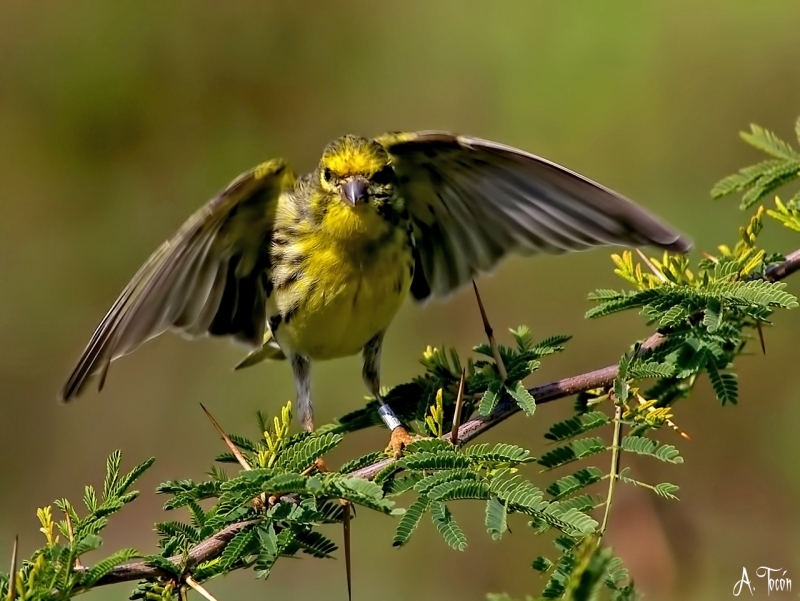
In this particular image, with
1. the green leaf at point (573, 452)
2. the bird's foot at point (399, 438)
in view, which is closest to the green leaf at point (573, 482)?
the green leaf at point (573, 452)

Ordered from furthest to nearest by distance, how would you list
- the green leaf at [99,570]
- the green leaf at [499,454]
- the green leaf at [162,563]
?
the green leaf at [499,454] → the green leaf at [162,563] → the green leaf at [99,570]

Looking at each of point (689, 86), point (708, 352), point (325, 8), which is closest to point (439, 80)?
point (325, 8)

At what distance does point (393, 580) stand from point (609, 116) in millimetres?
3100

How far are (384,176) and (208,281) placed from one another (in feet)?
2.41

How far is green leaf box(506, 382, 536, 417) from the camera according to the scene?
2.50 meters

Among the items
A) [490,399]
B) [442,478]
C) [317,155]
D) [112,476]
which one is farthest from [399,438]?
[317,155]

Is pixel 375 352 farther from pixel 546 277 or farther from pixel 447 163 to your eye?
pixel 546 277

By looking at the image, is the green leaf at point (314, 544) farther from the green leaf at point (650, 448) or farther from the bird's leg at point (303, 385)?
the bird's leg at point (303, 385)

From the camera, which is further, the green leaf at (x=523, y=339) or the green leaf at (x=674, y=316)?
the green leaf at (x=523, y=339)

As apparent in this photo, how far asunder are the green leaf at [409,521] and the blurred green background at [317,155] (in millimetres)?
2603

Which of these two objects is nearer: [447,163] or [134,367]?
[447,163]

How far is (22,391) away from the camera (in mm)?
5879

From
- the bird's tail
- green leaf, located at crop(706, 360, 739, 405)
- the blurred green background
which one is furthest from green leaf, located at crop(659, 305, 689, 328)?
the blurred green background

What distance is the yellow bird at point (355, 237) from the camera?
306 centimetres
